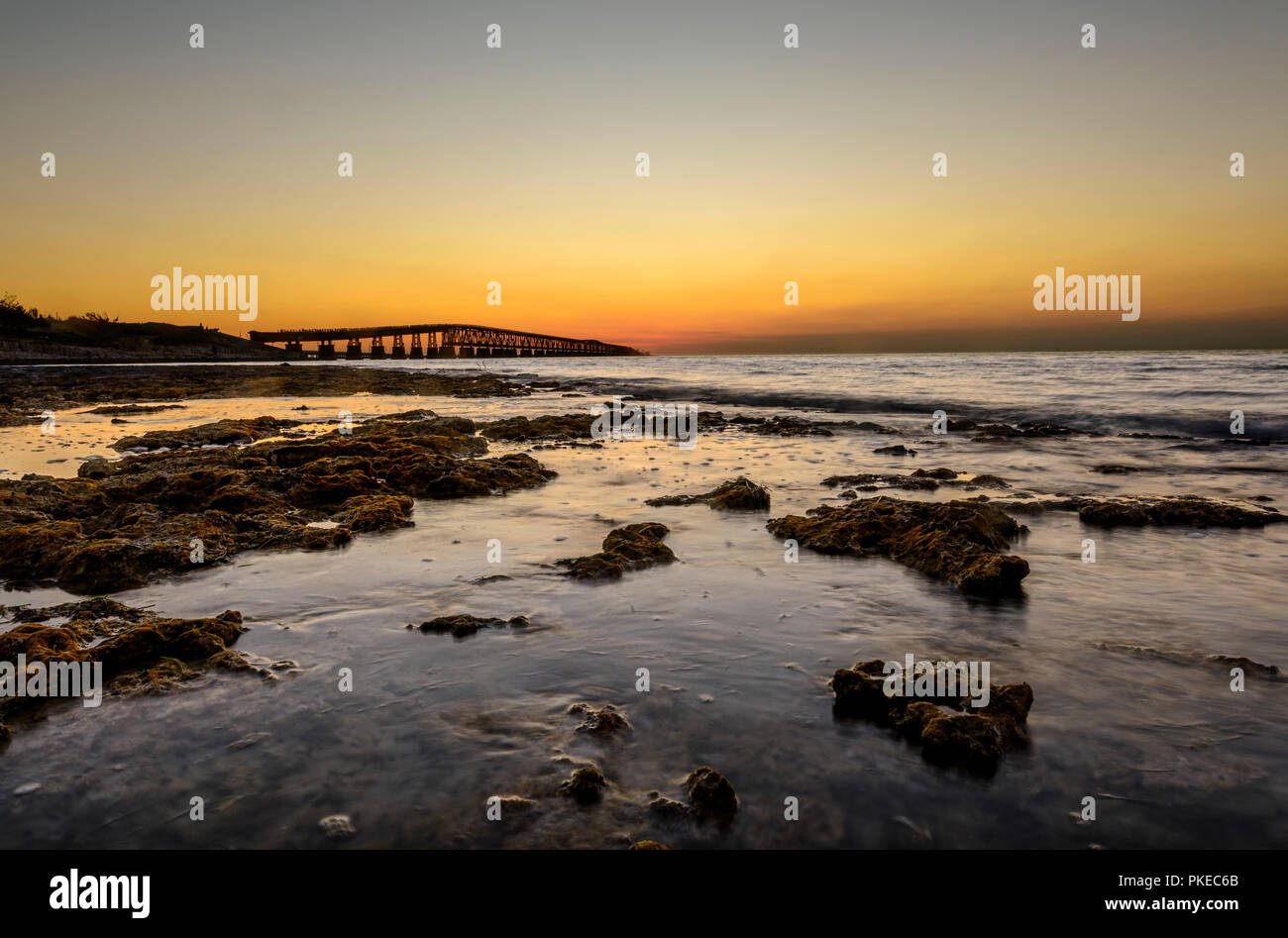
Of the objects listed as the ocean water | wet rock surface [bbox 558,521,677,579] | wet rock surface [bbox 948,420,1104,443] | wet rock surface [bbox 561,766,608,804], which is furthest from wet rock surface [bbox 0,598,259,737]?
wet rock surface [bbox 948,420,1104,443]

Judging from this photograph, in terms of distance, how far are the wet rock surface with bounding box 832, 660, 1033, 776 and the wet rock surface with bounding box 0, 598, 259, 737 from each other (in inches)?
139

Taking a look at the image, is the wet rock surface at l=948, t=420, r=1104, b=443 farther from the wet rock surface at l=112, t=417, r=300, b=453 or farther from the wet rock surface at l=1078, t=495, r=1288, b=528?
the wet rock surface at l=112, t=417, r=300, b=453

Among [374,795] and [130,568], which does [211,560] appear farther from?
[374,795]

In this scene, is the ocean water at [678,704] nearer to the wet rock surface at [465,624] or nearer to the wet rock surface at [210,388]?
the wet rock surface at [465,624]

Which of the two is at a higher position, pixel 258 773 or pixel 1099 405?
pixel 1099 405

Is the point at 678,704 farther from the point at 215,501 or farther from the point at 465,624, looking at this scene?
the point at 215,501

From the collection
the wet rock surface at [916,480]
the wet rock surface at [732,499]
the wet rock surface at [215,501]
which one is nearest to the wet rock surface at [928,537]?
the wet rock surface at [732,499]

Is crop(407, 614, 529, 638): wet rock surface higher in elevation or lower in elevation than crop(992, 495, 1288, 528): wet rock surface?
lower

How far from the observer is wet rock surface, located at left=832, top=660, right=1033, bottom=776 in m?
3.24

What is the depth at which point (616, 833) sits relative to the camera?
107 inches

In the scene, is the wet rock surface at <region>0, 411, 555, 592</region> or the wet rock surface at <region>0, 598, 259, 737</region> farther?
the wet rock surface at <region>0, 411, 555, 592</region>

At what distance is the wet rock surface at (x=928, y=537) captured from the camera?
5.71m

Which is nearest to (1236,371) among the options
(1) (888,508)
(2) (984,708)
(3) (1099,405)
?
(3) (1099,405)
